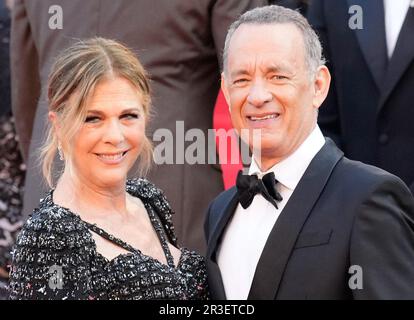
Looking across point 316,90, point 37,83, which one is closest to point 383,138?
point 316,90

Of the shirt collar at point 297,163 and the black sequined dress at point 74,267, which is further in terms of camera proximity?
the shirt collar at point 297,163

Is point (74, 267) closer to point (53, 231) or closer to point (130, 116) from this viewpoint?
point (53, 231)

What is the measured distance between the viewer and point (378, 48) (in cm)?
433

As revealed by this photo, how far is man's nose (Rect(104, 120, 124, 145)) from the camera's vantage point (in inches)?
136

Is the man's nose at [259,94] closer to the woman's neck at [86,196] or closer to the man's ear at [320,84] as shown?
the man's ear at [320,84]

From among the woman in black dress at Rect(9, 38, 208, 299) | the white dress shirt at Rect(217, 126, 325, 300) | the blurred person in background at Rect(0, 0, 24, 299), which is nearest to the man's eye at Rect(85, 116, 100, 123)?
the woman in black dress at Rect(9, 38, 208, 299)

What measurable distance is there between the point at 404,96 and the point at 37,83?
1.61 meters

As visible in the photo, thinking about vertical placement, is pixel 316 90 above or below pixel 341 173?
above

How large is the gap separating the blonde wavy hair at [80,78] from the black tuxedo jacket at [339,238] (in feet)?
2.13

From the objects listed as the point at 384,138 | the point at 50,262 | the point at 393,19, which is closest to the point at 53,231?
the point at 50,262

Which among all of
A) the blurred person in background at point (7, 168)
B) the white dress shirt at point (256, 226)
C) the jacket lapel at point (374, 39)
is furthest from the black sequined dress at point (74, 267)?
the blurred person in background at point (7, 168)

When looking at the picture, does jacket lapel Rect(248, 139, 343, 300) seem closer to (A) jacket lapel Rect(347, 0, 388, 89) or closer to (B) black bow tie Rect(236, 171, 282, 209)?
(B) black bow tie Rect(236, 171, 282, 209)

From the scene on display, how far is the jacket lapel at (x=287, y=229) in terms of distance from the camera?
3229 mm
